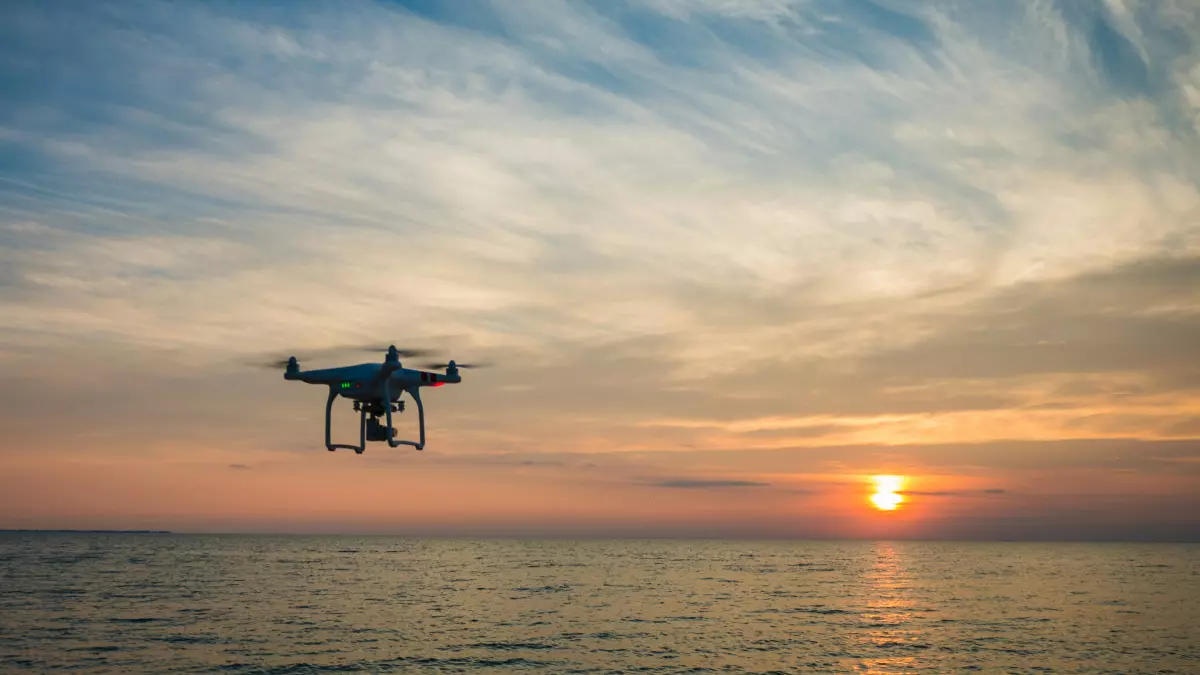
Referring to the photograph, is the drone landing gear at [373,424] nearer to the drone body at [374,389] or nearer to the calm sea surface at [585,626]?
the drone body at [374,389]

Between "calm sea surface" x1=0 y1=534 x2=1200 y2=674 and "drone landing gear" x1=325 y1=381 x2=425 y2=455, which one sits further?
"calm sea surface" x1=0 y1=534 x2=1200 y2=674

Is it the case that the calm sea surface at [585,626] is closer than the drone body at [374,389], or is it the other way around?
the drone body at [374,389]

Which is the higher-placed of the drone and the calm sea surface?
the drone

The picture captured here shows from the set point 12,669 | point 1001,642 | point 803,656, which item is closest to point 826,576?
point 1001,642

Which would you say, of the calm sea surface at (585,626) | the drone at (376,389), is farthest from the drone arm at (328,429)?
the calm sea surface at (585,626)

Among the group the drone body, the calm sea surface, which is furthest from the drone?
the calm sea surface

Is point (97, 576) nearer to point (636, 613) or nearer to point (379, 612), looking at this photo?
point (379, 612)

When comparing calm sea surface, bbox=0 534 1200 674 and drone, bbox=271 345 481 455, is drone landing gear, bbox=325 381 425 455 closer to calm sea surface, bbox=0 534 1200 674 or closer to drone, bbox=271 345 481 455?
drone, bbox=271 345 481 455

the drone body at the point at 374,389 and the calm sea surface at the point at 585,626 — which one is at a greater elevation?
the drone body at the point at 374,389

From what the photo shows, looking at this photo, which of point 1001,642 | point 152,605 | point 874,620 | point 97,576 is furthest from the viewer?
point 97,576
